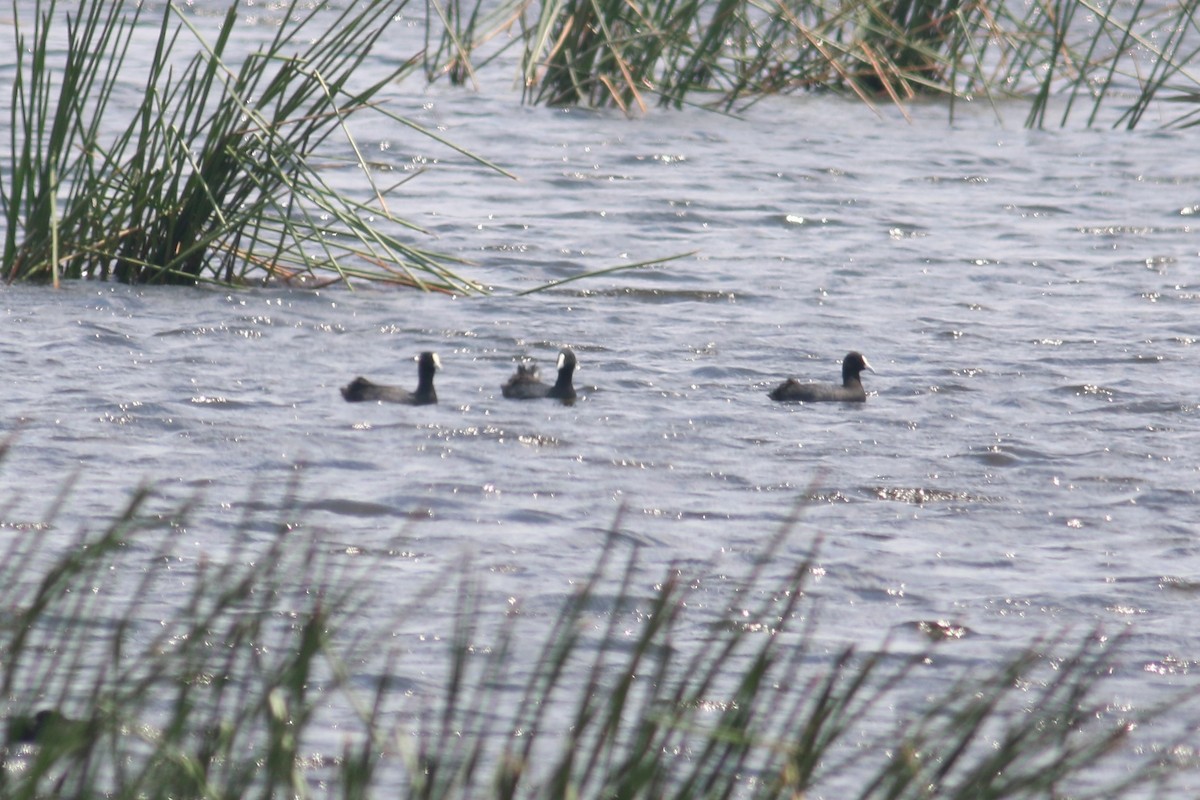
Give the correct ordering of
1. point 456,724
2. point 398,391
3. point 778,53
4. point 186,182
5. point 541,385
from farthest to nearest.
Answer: point 778,53
point 186,182
point 541,385
point 398,391
point 456,724

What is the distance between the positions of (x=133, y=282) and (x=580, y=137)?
5.39 m

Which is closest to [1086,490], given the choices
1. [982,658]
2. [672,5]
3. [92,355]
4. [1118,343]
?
[982,658]

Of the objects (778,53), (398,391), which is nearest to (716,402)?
(398,391)

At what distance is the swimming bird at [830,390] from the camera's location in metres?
8.10

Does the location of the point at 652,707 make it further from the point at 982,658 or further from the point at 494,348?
the point at 494,348

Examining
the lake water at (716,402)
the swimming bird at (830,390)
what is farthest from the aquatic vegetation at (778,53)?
the swimming bird at (830,390)

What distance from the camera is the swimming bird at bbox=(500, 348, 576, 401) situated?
25.9ft

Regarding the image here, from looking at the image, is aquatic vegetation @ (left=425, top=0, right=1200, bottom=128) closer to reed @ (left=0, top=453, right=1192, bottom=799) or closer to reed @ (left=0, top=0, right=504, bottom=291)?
reed @ (left=0, top=0, right=504, bottom=291)

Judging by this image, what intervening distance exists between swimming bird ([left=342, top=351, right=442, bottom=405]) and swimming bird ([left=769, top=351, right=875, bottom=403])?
1458 mm

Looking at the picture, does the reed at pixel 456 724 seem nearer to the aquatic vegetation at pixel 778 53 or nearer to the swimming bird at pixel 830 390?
the swimming bird at pixel 830 390

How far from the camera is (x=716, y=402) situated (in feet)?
26.8

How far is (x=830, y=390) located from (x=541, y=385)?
1.20 metres

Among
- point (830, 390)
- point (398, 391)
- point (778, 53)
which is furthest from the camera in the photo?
point (778, 53)

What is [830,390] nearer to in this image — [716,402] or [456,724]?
[716,402]
